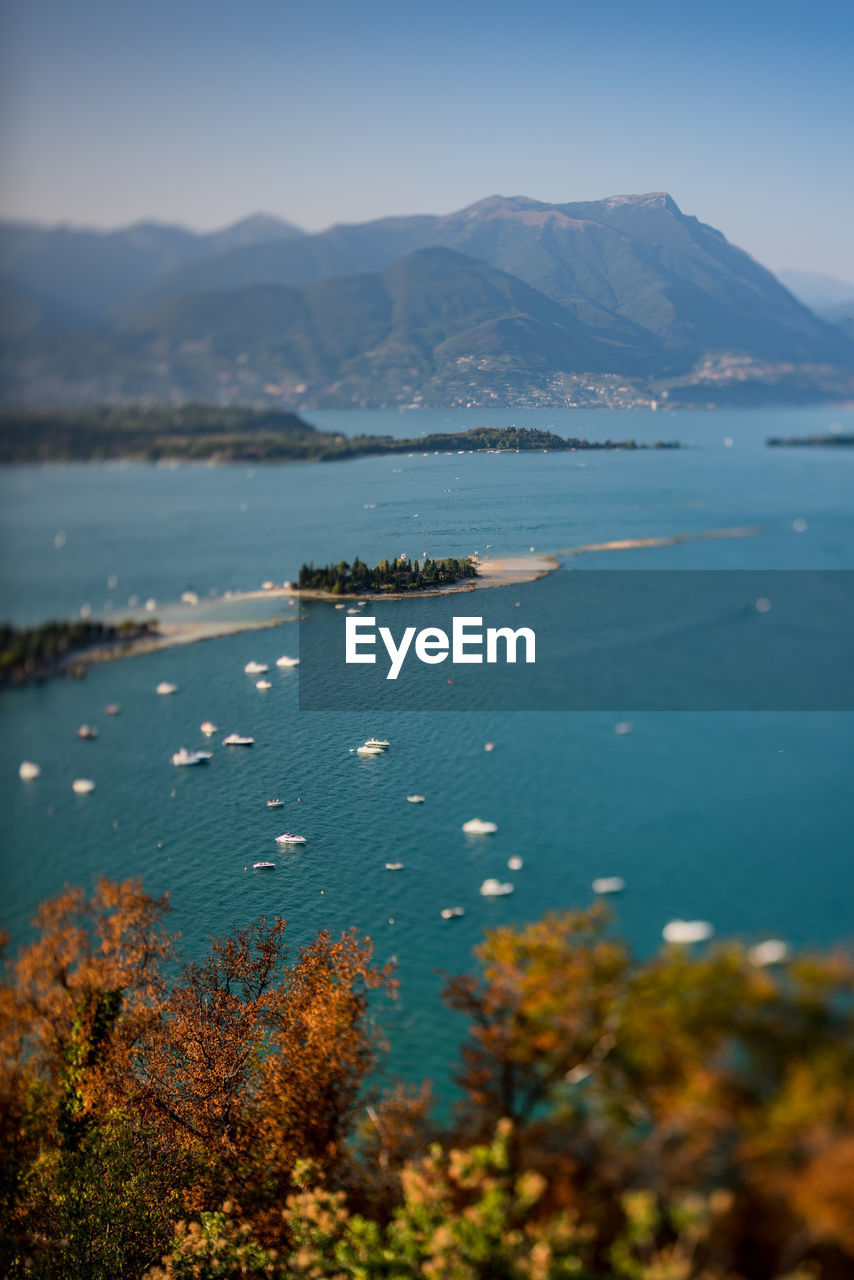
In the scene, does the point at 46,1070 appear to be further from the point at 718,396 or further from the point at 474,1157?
the point at 718,396

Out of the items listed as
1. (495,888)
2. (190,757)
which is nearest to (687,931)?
(495,888)

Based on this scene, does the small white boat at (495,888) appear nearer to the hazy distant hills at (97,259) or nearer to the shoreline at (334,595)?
the shoreline at (334,595)

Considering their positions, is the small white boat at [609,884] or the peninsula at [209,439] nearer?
the small white boat at [609,884]

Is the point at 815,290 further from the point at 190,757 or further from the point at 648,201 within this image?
the point at 190,757

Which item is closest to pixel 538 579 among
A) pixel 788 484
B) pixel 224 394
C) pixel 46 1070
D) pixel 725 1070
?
pixel 788 484

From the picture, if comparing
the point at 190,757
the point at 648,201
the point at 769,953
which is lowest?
the point at 769,953

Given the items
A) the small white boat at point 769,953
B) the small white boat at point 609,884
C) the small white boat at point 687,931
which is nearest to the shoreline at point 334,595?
the small white boat at point 609,884
